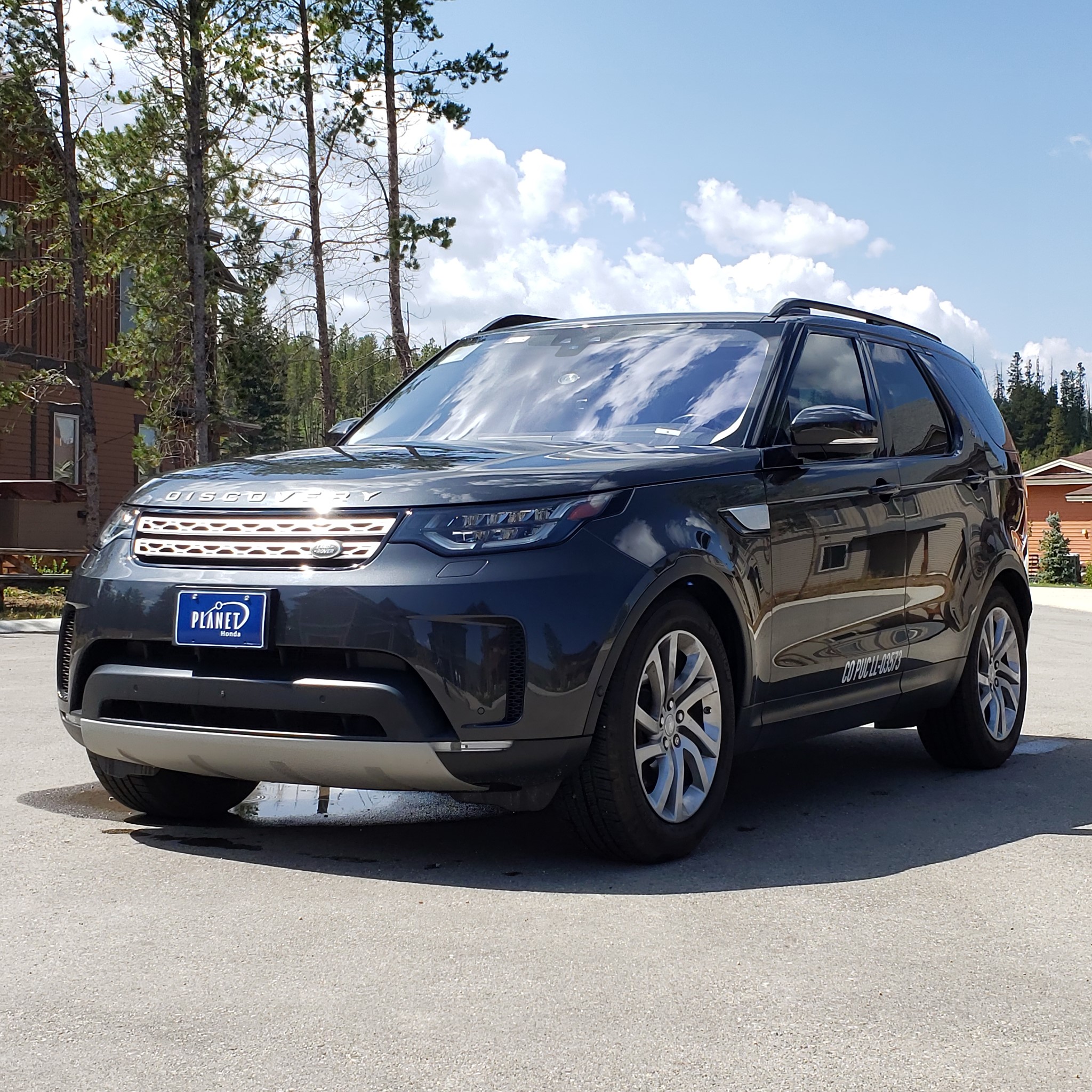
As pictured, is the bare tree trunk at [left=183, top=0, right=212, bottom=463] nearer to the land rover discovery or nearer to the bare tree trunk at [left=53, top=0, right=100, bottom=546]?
the bare tree trunk at [left=53, top=0, right=100, bottom=546]

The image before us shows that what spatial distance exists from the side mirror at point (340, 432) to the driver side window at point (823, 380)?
1.86 meters

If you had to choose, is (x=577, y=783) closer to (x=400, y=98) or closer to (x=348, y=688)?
(x=348, y=688)

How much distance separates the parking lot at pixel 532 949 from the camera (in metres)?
3.14

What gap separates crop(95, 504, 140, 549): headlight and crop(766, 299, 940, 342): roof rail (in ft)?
8.98

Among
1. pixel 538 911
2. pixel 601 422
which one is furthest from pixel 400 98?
pixel 538 911

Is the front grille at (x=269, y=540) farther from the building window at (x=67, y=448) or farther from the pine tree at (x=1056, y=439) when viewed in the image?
the pine tree at (x=1056, y=439)

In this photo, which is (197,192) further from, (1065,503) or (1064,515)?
(1065,503)

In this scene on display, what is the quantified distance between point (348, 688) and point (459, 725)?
35 centimetres

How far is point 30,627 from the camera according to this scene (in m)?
17.2

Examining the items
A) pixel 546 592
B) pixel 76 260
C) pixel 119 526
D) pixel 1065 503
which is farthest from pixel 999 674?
pixel 1065 503

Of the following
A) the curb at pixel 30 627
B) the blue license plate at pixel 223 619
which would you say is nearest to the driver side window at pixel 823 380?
the blue license plate at pixel 223 619

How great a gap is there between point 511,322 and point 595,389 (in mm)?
1239

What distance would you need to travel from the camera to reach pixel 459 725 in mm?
4520

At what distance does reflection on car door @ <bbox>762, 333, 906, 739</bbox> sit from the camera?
221 inches
